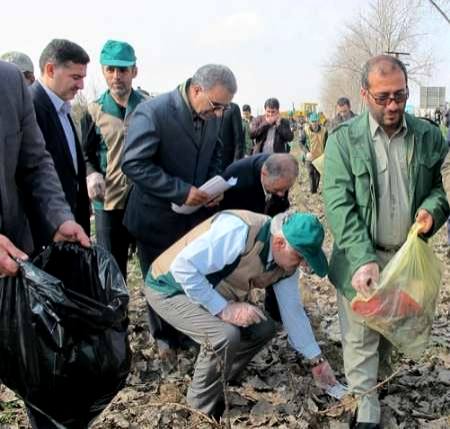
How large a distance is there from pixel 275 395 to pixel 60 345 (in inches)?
66.6

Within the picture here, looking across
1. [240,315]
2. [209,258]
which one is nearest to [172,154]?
[209,258]

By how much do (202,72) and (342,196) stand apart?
103 cm

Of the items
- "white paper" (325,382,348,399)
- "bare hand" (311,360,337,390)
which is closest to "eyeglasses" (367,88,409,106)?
"bare hand" (311,360,337,390)

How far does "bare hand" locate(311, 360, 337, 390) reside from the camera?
321 centimetres

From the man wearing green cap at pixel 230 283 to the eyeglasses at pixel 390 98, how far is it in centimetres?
61

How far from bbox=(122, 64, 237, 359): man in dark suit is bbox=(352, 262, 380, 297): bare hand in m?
1.03

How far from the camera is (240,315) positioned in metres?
2.90

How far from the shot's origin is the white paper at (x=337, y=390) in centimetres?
321

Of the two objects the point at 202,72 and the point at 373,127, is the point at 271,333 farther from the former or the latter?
the point at 202,72

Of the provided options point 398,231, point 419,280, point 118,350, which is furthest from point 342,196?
point 118,350

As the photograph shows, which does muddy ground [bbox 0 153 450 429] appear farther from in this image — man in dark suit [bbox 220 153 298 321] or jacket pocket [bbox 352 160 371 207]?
man in dark suit [bbox 220 153 298 321]

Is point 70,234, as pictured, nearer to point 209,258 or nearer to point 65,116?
point 209,258

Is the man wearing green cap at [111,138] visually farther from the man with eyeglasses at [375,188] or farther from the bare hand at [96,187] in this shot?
the man with eyeglasses at [375,188]

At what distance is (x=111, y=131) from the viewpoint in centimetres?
395
